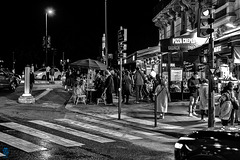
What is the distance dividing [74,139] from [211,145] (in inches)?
202

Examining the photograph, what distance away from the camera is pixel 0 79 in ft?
74.8

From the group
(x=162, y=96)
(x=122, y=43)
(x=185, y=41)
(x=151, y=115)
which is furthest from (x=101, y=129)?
(x=185, y=41)

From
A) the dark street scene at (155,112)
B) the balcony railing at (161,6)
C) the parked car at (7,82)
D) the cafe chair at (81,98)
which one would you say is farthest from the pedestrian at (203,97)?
the balcony railing at (161,6)

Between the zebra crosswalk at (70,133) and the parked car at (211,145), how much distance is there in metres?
3.21

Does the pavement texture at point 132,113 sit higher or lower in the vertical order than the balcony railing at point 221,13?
lower

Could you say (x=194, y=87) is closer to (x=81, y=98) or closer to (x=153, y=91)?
(x=153, y=91)

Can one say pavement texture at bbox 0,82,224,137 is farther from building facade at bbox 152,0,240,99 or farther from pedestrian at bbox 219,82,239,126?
building facade at bbox 152,0,240,99

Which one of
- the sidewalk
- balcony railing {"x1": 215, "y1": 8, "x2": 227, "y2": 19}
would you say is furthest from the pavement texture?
balcony railing {"x1": 215, "y1": 8, "x2": 227, "y2": 19}

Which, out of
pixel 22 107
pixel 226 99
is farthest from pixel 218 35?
pixel 22 107

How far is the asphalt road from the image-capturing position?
7609 mm

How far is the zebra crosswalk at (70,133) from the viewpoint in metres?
8.65

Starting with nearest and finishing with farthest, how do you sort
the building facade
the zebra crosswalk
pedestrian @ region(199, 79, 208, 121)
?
the zebra crosswalk, pedestrian @ region(199, 79, 208, 121), the building facade

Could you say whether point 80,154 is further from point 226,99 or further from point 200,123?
point 200,123

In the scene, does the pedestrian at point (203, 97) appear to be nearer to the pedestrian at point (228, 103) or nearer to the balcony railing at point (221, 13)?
the pedestrian at point (228, 103)
